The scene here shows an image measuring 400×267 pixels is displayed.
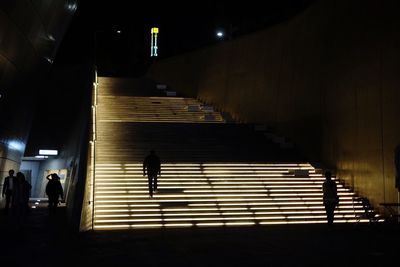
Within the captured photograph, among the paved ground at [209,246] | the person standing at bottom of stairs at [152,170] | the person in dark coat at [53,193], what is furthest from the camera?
the person in dark coat at [53,193]

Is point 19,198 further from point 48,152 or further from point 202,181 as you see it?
point 48,152

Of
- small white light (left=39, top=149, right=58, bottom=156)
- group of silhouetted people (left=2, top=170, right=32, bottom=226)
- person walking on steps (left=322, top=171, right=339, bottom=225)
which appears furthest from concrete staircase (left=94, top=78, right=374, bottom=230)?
small white light (left=39, top=149, right=58, bottom=156)

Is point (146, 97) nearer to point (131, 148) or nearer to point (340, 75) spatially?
point (131, 148)

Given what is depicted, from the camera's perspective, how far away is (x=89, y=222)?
35.2 feet

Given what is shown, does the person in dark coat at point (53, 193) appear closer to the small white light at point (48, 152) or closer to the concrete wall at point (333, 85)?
the concrete wall at point (333, 85)

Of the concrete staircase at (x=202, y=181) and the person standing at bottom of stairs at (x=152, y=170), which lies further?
the person standing at bottom of stairs at (x=152, y=170)

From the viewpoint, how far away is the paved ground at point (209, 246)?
6910mm

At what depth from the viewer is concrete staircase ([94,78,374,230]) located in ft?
38.5

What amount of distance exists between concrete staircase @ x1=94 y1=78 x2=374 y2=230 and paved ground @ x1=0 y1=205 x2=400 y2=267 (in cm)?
96

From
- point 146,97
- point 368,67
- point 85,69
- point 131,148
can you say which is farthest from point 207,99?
point 368,67

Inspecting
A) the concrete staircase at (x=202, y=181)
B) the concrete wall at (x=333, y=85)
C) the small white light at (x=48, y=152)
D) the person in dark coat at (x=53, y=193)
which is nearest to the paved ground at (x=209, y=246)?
the concrete staircase at (x=202, y=181)

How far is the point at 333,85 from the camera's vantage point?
15.2m

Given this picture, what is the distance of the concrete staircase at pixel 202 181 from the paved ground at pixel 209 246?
0.96 m

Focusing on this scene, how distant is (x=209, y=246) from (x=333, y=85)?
8.65m
